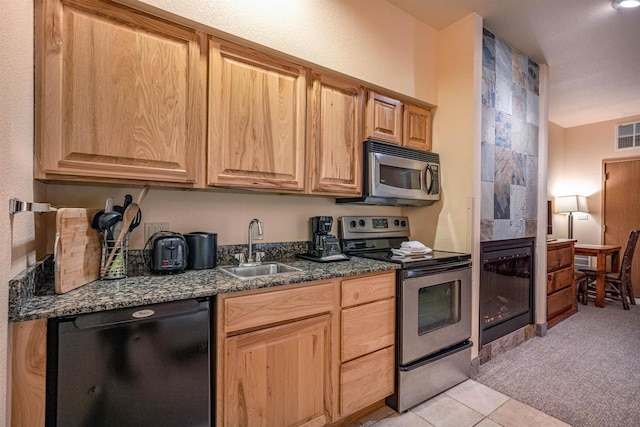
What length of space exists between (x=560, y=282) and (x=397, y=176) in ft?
8.85

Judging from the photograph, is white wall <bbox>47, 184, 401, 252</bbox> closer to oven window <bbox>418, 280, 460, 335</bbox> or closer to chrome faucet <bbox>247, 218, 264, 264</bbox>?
chrome faucet <bbox>247, 218, 264, 264</bbox>

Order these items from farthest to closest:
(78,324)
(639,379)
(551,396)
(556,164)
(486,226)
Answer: (556,164)
(486,226)
(639,379)
(551,396)
(78,324)

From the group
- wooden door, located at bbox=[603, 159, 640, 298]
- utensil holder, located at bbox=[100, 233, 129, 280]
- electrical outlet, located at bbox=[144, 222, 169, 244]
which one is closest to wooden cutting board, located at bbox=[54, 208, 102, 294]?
utensil holder, located at bbox=[100, 233, 129, 280]

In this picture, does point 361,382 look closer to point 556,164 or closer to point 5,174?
point 5,174

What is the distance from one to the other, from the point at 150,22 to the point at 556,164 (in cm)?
595

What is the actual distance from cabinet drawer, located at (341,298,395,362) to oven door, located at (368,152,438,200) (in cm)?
79

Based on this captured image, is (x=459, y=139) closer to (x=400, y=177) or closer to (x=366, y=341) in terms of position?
(x=400, y=177)

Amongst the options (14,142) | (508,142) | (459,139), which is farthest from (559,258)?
(14,142)

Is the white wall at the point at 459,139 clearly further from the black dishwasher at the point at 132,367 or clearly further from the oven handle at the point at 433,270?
the black dishwasher at the point at 132,367

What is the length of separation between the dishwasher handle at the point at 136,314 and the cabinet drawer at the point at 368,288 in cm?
78

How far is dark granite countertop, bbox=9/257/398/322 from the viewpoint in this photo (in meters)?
1.05

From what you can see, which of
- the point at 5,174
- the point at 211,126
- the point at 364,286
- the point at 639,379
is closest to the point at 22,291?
the point at 5,174

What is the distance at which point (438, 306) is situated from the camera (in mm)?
2223

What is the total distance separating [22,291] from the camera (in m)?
1.04
